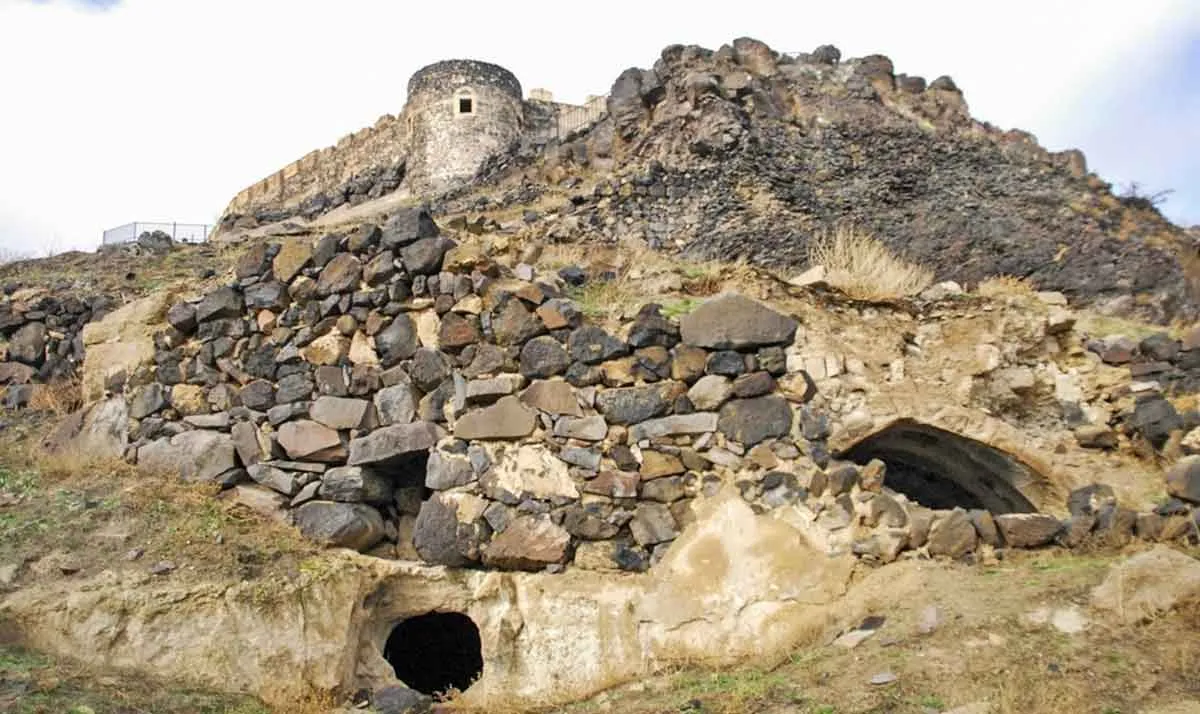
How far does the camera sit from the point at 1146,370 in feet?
21.7

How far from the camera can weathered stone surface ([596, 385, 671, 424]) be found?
6.11 m

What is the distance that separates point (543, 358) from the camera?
6363mm

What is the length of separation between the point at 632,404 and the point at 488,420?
1012 mm

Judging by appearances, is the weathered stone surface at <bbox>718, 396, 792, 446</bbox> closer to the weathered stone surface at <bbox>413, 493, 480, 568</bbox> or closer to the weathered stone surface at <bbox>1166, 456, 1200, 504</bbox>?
the weathered stone surface at <bbox>413, 493, 480, 568</bbox>

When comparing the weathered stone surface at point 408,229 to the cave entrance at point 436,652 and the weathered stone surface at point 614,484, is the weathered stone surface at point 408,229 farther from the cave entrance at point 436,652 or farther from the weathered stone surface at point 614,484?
the cave entrance at point 436,652

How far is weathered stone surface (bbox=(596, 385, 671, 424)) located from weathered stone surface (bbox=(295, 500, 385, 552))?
72.3 inches

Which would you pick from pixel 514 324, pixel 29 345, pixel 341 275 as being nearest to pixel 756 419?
pixel 514 324

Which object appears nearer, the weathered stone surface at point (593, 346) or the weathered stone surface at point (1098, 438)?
the weathered stone surface at point (593, 346)

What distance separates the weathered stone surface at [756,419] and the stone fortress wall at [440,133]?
16.6 meters

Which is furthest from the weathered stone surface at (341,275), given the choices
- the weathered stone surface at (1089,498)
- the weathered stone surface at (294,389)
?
the weathered stone surface at (1089,498)

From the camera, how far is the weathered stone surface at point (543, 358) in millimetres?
6336

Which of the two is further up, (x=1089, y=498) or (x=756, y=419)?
(x=756, y=419)

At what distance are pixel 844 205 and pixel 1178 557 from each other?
11299 mm

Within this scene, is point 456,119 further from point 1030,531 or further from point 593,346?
point 1030,531
